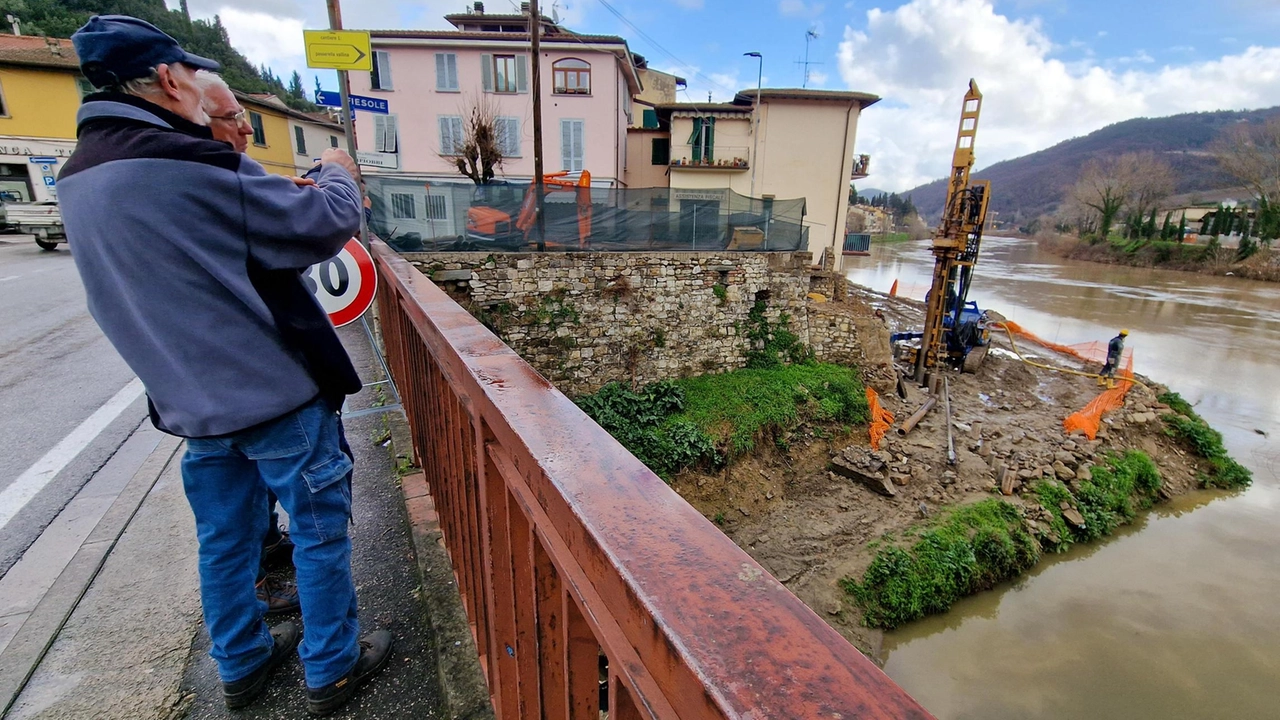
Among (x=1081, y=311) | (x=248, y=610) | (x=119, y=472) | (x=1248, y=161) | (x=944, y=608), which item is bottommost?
(x=944, y=608)

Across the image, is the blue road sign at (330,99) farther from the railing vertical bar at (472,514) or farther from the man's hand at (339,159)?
the railing vertical bar at (472,514)

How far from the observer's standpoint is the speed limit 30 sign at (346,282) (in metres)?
3.60

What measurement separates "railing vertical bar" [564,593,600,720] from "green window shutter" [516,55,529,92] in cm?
2237

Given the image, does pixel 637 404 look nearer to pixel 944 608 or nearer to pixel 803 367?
pixel 803 367

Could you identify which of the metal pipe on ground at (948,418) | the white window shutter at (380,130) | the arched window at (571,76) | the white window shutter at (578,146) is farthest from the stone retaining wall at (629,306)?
the white window shutter at (380,130)

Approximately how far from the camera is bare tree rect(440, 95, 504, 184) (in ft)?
51.0

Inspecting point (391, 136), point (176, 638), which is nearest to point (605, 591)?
point (176, 638)

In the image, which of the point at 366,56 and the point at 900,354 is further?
the point at 900,354

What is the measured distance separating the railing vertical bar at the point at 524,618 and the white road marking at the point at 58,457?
11.5ft

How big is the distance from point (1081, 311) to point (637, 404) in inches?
1175

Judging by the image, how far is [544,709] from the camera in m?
1.11

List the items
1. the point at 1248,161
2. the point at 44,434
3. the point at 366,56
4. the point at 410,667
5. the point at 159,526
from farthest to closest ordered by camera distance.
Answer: the point at 1248,161 < the point at 366,56 < the point at 44,434 < the point at 159,526 < the point at 410,667

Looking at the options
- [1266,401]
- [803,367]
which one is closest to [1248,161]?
[1266,401]

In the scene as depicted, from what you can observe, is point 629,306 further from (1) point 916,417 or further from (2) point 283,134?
(2) point 283,134
